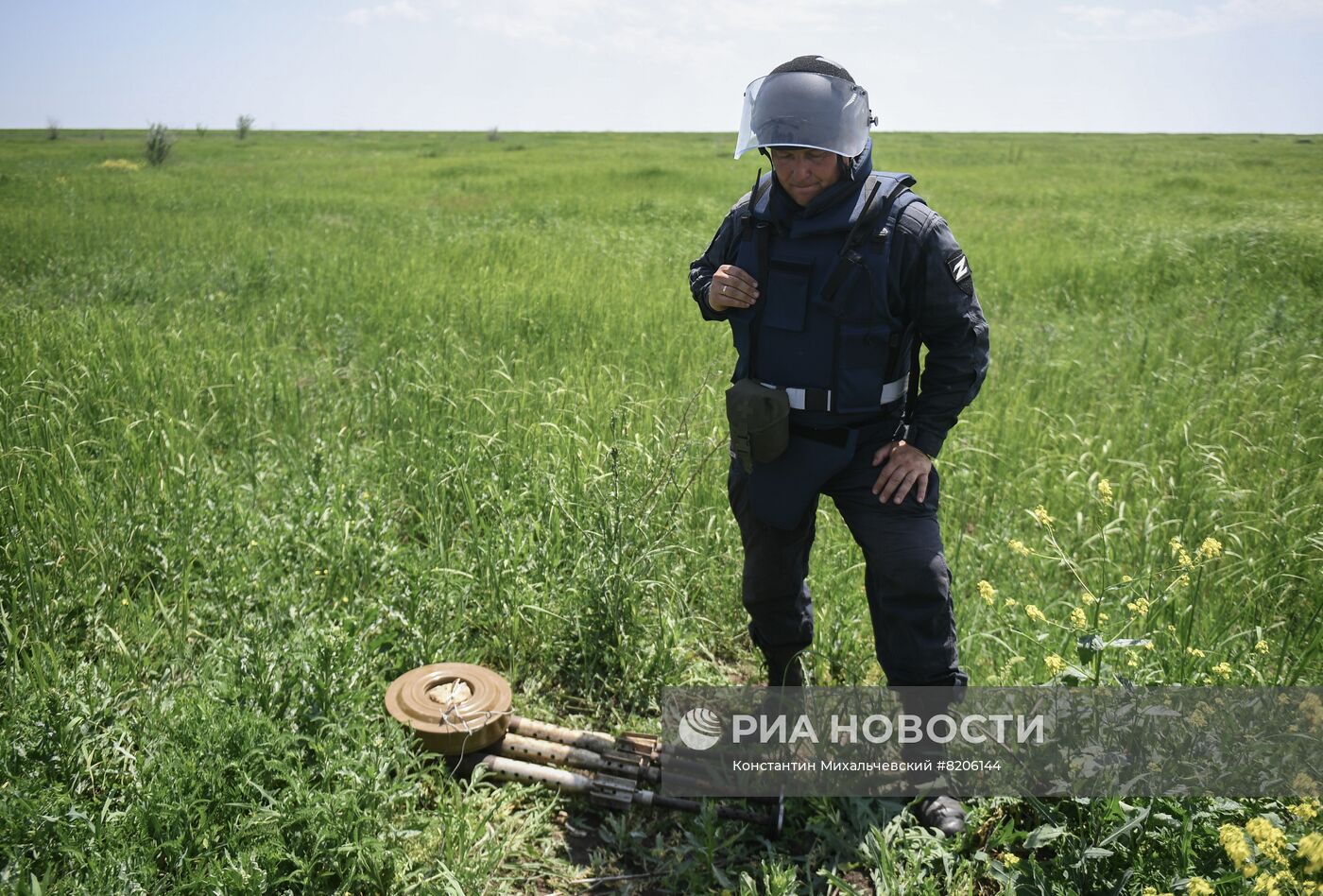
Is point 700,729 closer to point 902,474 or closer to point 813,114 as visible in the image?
point 902,474

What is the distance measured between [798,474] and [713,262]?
75 cm

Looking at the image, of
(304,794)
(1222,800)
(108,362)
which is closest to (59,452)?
(108,362)

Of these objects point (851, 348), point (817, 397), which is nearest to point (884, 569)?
point (817, 397)

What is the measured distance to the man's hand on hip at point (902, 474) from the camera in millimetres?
2217

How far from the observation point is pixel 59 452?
3.56 meters

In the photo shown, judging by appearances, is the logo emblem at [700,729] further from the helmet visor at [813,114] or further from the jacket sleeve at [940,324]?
the helmet visor at [813,114]

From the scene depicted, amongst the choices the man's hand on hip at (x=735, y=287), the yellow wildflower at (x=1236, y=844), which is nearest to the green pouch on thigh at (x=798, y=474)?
the man's hand on hip at (x=735, y=287)

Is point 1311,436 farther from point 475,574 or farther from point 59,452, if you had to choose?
point 59,452

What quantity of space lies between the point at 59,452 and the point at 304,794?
2.53 m

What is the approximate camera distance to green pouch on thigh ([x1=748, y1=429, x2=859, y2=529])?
2285mm

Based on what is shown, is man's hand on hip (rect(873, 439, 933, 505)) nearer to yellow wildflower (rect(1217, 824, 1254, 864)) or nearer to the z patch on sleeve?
the z patch on sleeve

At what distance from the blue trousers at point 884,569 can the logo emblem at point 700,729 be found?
37 cm

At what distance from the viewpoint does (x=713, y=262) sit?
2576 millimetres

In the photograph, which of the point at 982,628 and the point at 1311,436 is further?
the point at 1311,436
